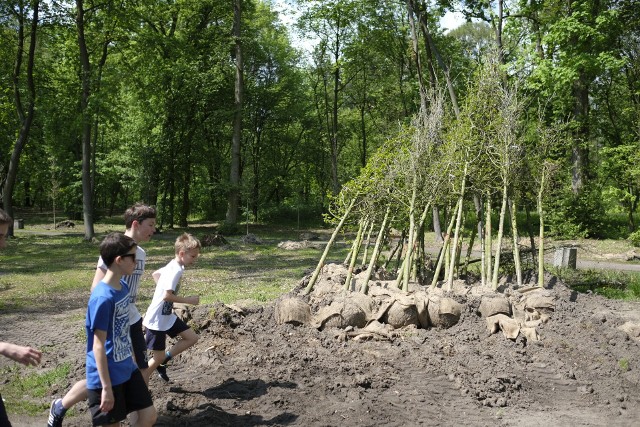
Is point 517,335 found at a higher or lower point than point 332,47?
lower

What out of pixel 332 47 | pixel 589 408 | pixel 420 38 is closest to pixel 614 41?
pixel 420 38

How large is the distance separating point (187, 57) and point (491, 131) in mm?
20763

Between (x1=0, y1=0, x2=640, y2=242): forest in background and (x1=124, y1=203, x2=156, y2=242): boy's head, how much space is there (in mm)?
5405

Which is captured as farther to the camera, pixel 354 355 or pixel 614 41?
pixel 614 41

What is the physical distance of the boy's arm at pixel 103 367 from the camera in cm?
354

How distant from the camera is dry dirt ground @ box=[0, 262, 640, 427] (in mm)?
5254

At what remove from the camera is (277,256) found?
18.2 metres

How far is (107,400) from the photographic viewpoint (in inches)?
140

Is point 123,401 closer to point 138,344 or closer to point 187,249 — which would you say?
point 138,344

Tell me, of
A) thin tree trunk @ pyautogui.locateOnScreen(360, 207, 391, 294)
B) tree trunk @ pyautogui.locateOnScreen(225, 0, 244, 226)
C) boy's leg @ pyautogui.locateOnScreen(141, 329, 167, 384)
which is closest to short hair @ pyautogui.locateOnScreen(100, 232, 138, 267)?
boy's leg @ pyautogui.locateOnScreen(141, 329, 167, 384)

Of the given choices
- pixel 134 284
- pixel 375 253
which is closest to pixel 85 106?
pixel 375 253

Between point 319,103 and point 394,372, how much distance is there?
3333 centimetres

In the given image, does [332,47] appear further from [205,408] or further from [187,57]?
[205,408]

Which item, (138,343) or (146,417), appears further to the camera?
(138,343)
